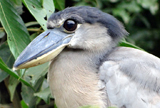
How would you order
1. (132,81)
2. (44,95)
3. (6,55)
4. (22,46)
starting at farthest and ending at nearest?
(6,55) → (44,95) → (22,46) → (132,81)

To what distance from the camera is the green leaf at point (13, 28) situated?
63.2 inches

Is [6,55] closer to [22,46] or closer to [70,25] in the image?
[22,46]

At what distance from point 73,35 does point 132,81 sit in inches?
16.6

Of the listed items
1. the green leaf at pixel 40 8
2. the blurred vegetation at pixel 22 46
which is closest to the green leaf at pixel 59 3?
the blurred vegetation at pixel 22 46

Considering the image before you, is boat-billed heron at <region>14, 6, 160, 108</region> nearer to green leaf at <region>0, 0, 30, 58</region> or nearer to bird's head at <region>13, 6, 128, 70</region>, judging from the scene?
bird's head at <region>13, 6, 128, 70</region>

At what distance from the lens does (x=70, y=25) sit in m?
1.61

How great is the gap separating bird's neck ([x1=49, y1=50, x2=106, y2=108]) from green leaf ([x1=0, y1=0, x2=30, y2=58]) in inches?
8.6

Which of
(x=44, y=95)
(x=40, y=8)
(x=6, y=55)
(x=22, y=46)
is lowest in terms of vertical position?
(x=44, y=95)

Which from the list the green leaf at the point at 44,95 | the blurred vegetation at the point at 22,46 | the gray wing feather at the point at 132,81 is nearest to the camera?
the gray wing feather at the point at 132,81

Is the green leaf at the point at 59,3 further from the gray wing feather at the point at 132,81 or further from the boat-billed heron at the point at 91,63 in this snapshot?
the gray wing feather at the point at 132,81

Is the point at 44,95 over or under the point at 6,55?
under

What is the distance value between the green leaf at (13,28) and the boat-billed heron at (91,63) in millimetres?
115

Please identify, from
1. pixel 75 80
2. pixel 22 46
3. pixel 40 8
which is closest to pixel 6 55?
pixel 22 46

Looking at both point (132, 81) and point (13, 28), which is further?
point (13, 28)
